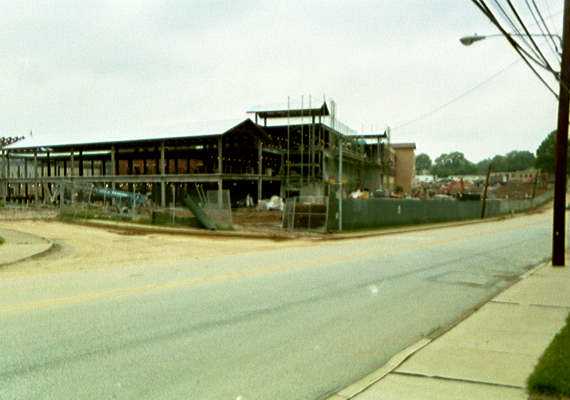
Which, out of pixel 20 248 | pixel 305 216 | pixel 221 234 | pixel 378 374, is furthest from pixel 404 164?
pixel 378 374

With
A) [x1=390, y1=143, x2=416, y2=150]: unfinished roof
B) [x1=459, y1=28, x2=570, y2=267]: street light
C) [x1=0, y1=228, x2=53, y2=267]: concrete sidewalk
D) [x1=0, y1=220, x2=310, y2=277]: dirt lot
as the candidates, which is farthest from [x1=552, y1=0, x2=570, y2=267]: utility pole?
[x1=390, y1=143, x2=416, y2=150]: unfinished roof

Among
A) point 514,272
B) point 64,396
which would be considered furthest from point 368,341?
point 514,272

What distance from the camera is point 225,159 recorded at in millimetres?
57562

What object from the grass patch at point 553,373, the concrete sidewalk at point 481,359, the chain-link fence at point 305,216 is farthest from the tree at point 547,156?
the grass patch at point 553,373

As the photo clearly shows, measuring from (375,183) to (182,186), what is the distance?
3523 cm

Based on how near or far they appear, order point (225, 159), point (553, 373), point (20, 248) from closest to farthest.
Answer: point (553, 373), point (20, 248), point (225, 159)

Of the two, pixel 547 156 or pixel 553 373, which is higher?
pixel 547 156

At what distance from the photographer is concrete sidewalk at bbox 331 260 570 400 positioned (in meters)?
5.54

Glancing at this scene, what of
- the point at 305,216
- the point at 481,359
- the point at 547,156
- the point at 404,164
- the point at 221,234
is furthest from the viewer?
the point at 547,156

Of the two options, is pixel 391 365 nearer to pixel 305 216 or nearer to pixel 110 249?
pixel 110 249

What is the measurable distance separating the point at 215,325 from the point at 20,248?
1303 cm

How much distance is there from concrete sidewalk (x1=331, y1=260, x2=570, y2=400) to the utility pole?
22.7 feet

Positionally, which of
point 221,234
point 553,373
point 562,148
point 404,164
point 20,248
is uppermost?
point 404,164

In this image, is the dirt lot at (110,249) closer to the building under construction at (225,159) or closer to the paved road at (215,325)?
the paved road at (215,325)
